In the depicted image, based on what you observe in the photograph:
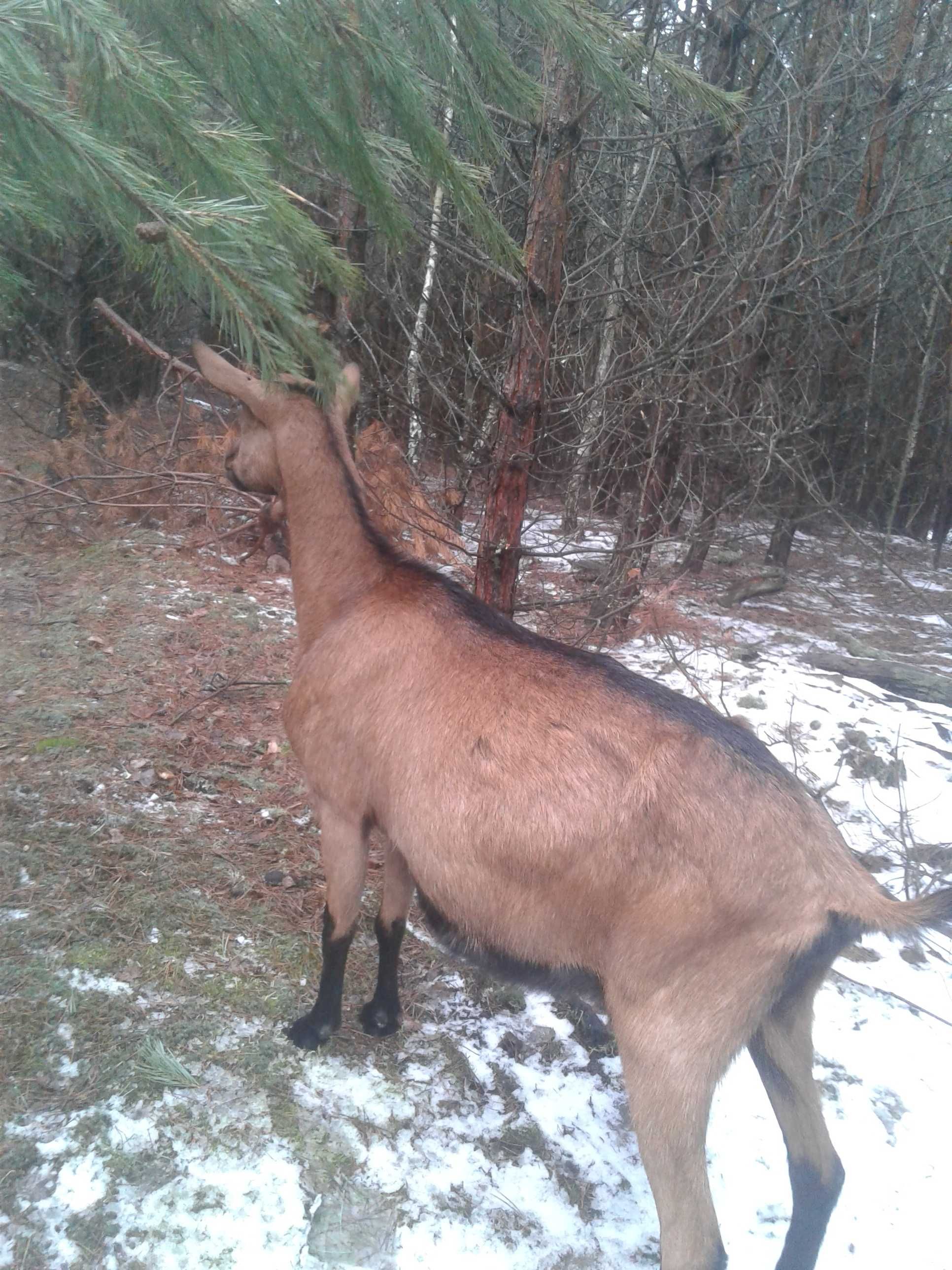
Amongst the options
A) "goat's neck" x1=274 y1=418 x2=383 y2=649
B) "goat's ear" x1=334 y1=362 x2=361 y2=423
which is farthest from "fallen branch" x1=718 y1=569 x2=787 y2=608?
"goat's neck" x1=274 y1=418 x2=383 y2=649

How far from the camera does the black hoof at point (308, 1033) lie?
118 inches

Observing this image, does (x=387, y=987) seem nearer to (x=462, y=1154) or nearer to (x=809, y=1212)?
(x=462, y=1154)

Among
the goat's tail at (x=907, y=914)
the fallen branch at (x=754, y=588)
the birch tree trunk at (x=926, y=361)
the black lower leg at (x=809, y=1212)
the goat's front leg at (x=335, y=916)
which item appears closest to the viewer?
the goat's tail at (x=907, y=914)

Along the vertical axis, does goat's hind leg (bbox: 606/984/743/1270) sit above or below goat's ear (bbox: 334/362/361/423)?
below

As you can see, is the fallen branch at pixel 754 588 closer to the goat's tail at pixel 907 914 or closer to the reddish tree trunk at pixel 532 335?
the reddish tree trunk at pixel 532 335

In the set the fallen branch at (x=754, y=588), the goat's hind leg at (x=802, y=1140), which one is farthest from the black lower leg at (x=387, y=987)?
the fallen branch at (x=754, y=588)

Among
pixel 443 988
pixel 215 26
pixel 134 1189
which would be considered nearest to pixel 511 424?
pixel 215 26

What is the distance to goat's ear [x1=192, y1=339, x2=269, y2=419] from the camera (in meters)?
3.07

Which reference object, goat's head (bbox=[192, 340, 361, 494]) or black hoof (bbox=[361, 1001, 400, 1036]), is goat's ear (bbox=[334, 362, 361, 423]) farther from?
black hoof (bbox=[361, 1001, 400, 1036])

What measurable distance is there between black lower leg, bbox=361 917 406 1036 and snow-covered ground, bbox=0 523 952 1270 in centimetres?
10

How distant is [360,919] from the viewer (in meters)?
3.83

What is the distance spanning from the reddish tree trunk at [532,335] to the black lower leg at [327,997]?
6.54ft

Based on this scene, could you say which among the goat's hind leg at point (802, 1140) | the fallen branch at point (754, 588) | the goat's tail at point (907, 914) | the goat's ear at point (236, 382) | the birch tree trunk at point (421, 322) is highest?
the birch tree trunk at point (421, 322)

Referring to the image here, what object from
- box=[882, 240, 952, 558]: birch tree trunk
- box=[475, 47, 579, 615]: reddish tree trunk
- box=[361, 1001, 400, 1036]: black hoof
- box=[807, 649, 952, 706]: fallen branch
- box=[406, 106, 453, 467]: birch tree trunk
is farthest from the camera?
box=[882, 240, 952, 558]: birch tree trunk
